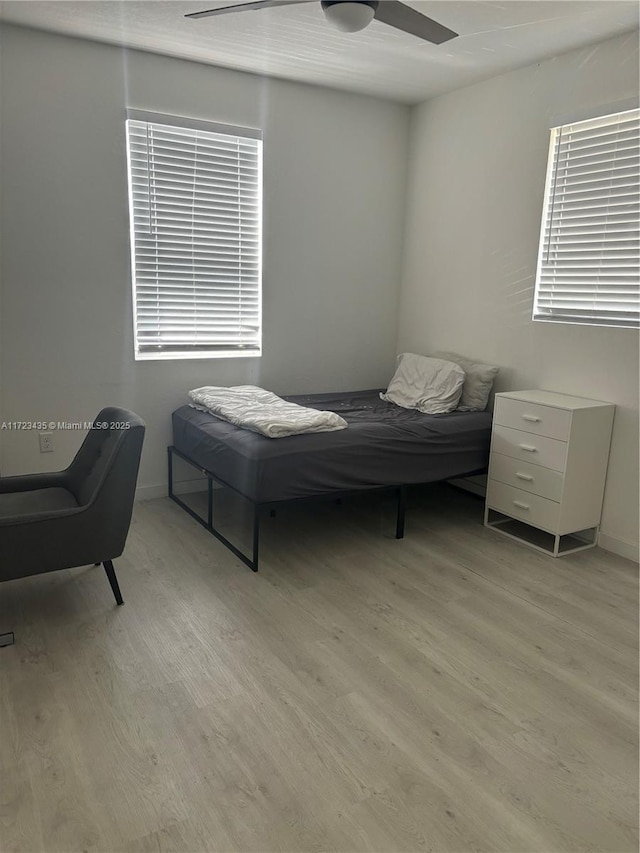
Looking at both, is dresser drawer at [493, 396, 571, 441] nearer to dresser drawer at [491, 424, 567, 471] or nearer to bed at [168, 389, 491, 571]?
dresser drawer at [491, 424, 567, 471]

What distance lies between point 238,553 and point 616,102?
3.09m

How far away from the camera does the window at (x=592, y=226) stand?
330 cm

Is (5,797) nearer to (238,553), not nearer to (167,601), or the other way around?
(167,601)

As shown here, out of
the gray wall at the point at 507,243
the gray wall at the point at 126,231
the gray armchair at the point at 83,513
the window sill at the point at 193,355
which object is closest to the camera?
the gray armchair at the point at 83,513

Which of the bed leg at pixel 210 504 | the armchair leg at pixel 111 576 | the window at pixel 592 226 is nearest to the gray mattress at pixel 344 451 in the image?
the bed leg at pixel 210 504

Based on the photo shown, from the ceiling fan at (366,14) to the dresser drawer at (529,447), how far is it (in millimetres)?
2002

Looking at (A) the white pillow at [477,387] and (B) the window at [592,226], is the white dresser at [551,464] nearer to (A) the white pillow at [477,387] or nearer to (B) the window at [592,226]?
(A) the white pillow at [477,387]

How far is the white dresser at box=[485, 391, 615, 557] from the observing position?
3.32m

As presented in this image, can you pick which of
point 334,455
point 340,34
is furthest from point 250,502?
point 340,34

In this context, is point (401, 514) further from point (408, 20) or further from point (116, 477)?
point (408, 20)

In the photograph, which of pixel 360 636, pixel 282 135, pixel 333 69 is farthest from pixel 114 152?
pixel 360 636

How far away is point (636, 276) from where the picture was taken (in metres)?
3.30

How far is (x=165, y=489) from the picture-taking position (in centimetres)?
421

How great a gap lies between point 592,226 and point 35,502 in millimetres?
3222
